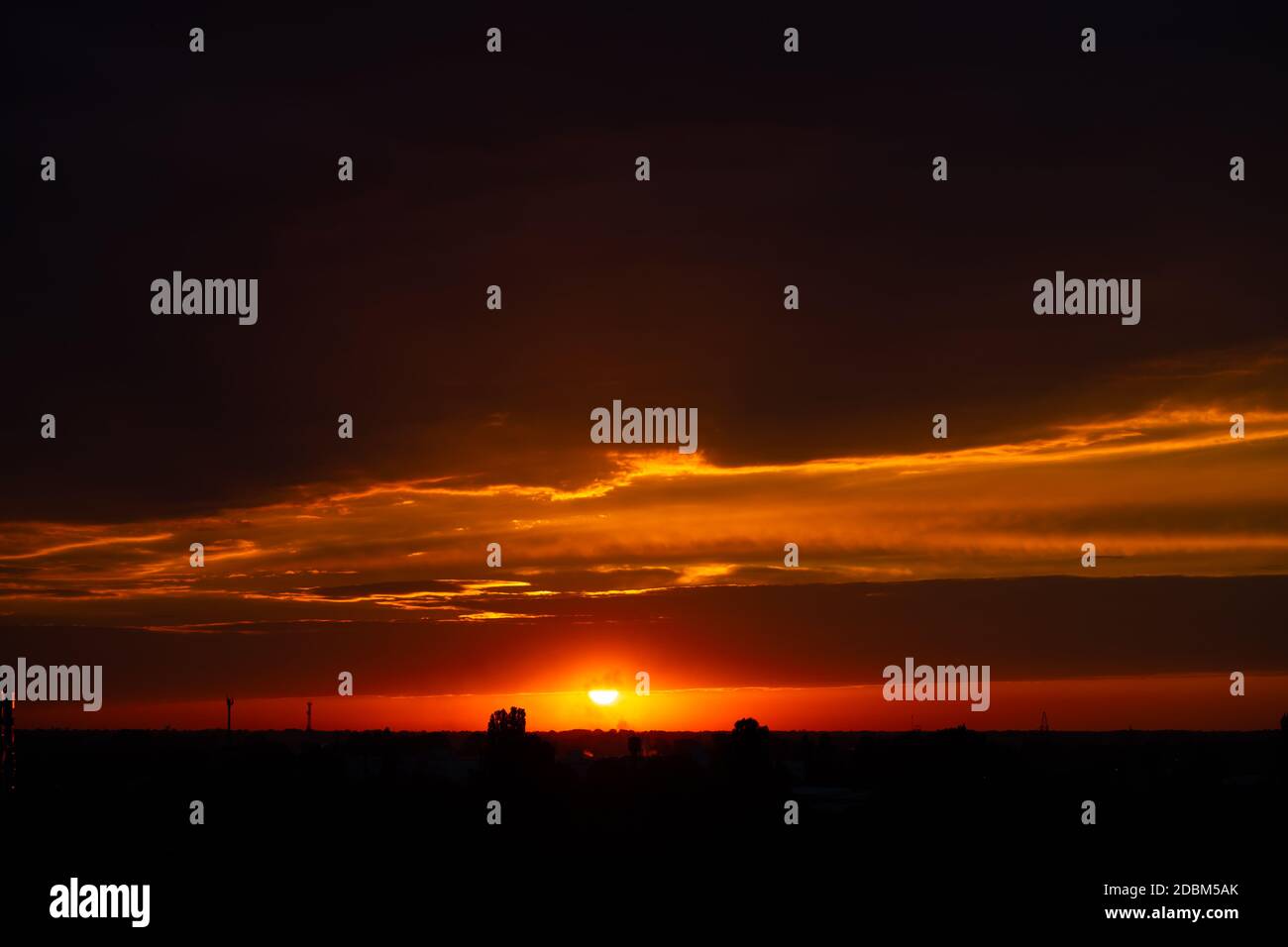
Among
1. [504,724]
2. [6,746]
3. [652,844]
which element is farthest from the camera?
[504,724]

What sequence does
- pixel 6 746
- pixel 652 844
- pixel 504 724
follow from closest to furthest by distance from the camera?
pixel 6 746 → pixel 652 844 → pixel 504 724

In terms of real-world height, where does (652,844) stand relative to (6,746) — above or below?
below

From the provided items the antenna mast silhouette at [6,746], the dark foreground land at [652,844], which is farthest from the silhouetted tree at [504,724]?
the antenna mast silhouette at [6,746]

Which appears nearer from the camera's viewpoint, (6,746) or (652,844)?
(6,746)

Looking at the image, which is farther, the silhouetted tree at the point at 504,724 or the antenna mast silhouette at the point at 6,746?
the silhouetted tree at the point at 504,724

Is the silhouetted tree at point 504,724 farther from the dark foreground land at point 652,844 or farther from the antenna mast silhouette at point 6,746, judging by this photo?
the antenna mast silhouette at point 6,746

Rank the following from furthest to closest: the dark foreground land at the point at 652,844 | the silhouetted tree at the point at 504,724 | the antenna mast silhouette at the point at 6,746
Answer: the silhouetted tree at the point at 504,724 → the antenna mast silhouette at the point at 6,746 → the dark foreground land at the point at 652,844
